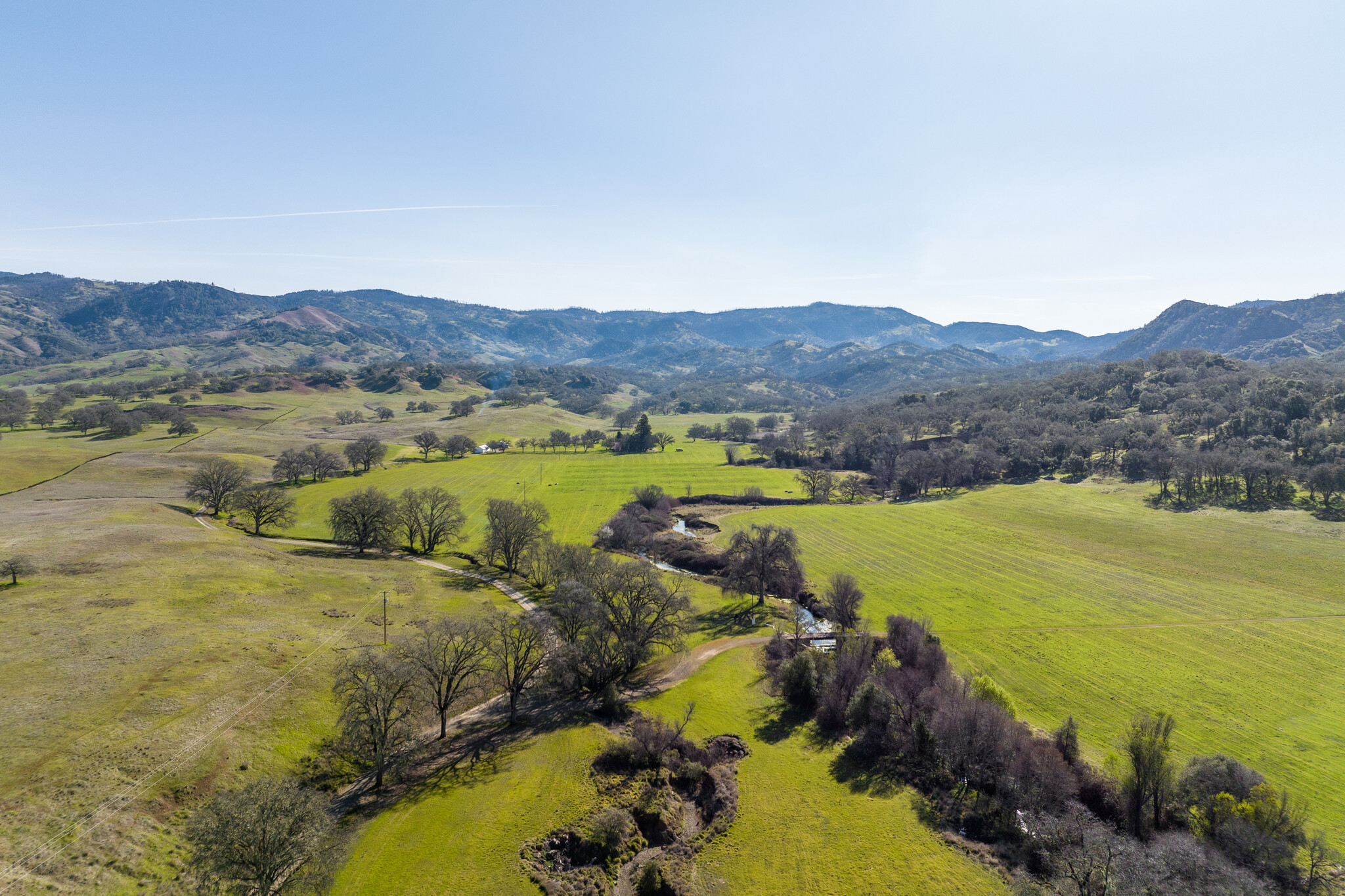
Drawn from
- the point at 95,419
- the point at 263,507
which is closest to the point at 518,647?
the point at 263,507

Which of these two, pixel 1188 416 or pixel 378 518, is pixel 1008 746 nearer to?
pixel 378 518

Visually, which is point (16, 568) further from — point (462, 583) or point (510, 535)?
point (510, 535)

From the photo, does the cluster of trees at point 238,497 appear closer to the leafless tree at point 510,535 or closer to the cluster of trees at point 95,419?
the leafless tree at point 510,535

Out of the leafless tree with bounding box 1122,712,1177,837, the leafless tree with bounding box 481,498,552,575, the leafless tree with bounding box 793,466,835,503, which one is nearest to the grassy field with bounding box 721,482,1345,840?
the leafless tree with bounding box 1122,712,1177,837

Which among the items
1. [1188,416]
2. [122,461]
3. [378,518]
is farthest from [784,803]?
[1188,416]

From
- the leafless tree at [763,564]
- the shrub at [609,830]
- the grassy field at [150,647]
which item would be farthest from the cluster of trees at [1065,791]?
the grassy field at [150,647]

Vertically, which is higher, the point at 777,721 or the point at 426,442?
the point at 426,442

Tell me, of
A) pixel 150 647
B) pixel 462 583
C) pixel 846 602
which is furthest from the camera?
pixel 462 583
